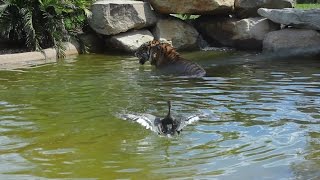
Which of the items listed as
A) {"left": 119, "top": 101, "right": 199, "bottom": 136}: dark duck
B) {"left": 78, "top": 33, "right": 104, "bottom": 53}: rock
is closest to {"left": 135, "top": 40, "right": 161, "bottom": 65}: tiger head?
{"left": 78, "top": 33, "right": 104, "bottom": 53}: rock

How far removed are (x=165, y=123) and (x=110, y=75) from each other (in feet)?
16.3

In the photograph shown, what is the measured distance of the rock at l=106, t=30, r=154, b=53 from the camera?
14.9 m

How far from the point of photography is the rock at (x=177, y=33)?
51.6 feet

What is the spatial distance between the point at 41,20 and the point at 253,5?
5899 millimetres

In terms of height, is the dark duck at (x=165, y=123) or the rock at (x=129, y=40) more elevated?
the rock at (x=129, y=40)

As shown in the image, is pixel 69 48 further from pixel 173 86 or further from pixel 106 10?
pixel 173 86

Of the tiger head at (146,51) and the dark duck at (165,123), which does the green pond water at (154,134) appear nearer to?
the dark duck at (165,123)

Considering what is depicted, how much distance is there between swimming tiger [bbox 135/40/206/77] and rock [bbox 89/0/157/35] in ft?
10.8

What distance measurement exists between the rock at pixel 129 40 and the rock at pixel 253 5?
273cm

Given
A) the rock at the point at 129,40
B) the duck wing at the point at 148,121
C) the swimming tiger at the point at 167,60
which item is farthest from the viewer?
the rock at the point at 129,40

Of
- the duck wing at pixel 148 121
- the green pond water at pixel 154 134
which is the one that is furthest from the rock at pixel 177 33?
the duck wing at pixel 148 121

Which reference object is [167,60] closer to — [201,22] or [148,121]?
[148,121]

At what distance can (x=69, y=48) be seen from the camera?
1469cm

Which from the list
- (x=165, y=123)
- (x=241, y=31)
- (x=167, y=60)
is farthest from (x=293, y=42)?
(x=165, y=123)
